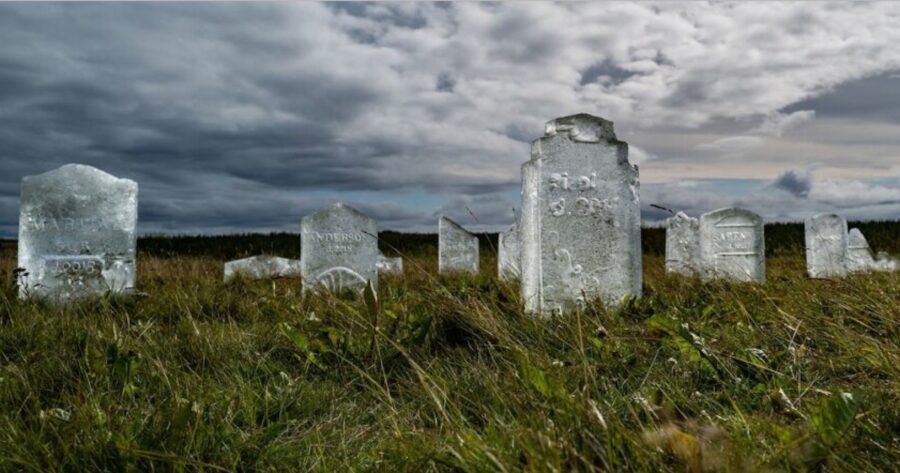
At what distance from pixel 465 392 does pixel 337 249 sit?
20.4 ft

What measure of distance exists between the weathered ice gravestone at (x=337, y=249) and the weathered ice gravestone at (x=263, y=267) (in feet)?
9.76

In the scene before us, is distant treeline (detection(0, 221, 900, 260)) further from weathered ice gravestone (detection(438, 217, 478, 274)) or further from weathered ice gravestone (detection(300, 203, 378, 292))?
weathered ice gravestone (detection(300, 203, 378, 292))

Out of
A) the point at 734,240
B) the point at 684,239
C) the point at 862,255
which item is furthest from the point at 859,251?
the point at 734,240

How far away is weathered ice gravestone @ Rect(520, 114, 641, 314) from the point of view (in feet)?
19.7

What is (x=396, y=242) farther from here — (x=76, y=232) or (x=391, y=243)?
(x=76, y=232)

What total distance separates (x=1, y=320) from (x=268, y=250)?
51.8ft

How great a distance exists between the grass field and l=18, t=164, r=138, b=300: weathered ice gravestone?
1.83m

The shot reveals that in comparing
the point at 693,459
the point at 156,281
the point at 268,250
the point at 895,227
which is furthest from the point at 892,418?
the point at 895,227

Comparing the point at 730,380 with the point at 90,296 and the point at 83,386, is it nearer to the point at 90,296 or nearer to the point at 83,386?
the point at 83,386

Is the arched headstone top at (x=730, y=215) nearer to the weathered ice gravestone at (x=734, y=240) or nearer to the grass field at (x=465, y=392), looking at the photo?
the weathered ice gravestone at (x=734, y=240)

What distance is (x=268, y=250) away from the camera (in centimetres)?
2128

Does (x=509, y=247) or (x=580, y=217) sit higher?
(x=580, y=217)

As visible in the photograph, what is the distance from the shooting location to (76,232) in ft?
25.7

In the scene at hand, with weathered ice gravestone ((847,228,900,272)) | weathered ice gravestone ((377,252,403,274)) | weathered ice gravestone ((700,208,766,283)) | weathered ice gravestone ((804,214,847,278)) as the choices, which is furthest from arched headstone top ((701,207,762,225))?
weathered ice gravestone ((847,228,900,272))
